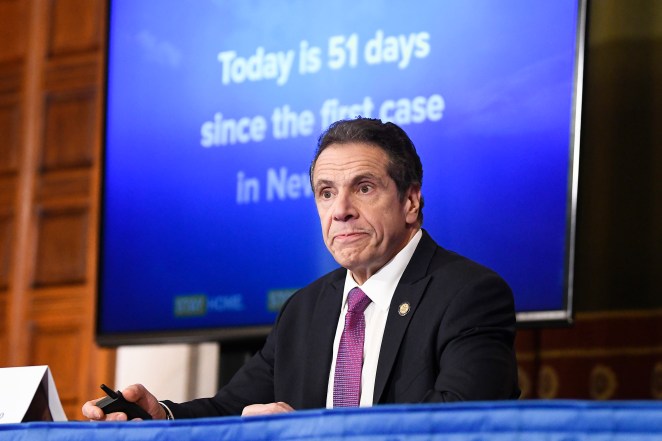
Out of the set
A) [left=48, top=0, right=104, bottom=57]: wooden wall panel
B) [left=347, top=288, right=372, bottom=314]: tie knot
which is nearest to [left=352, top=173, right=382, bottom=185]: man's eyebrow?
[left=347, top=288, right=372, bottom=314]: tie knot

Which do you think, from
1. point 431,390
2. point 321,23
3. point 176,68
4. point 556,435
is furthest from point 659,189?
point 556,435

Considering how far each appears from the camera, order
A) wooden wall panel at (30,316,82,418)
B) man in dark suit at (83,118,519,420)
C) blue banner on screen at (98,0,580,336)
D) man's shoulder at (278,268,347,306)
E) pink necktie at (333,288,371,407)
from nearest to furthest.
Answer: man in dark suit at (83,118,519,420), pink necktie at (333,288,371,407), man's shoulder at (278,268,347,306), blue banner on screen at (98,0,580,336), wooden wall panel at (30,316,82,418)

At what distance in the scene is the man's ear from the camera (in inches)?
107

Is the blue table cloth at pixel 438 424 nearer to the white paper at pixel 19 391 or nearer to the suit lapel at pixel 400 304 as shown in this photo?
the white paper at pixel 19 391

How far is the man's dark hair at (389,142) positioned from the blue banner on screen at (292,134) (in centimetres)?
100

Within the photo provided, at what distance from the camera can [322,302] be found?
2811 millimetres

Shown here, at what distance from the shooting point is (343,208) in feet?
8.56

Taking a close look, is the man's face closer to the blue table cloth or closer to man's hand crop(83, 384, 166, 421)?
man's hand crop(83, 384, 166, 421)

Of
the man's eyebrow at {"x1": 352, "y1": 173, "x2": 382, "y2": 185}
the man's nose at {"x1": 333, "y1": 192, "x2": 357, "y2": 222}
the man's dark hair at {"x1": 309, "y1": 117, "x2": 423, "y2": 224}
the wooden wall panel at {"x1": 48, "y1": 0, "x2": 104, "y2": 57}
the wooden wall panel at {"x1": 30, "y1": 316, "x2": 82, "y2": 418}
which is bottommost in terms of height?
the wooden wall panel at {"x1": 30, "y1": 316, "x2": 82, "y2": 418}

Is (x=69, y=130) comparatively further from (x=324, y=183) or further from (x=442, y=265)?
(x=442, y=265)

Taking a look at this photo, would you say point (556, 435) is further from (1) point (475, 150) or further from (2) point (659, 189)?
(2) point (659, 189)

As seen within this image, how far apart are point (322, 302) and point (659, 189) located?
186 cm

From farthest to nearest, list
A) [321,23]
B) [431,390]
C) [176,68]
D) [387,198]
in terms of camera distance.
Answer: [176,68] < [321,23] < [387,198] < [431,390]

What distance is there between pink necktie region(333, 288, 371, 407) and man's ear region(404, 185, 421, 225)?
0.20 metres
